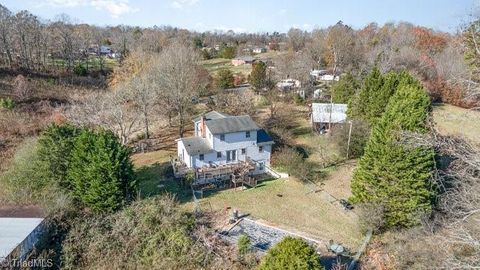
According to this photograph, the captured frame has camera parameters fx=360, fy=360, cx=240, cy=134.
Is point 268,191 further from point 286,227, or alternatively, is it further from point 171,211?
point 171,211

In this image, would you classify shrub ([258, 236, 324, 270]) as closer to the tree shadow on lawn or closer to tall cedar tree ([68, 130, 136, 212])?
tall cedar tree ([68, 130, 136, 212])

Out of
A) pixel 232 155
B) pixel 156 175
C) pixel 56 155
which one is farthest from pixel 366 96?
pixel 56 155

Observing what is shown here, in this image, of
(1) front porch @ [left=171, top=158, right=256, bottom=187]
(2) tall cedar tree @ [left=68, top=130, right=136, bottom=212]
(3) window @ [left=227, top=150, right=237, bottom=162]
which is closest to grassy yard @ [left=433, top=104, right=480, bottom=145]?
(1) front porch @ [left=171, top=158, right=256, bottom=187]

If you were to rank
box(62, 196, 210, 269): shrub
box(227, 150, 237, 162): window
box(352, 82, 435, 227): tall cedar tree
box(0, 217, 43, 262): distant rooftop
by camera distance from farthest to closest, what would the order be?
box(227, 150, 237, 162): window → box(352, 82, 435, 227): tall cedar tree → box(62, 196, 210, 269): shrub → box(0, 217, 43, 262): distant rooftop

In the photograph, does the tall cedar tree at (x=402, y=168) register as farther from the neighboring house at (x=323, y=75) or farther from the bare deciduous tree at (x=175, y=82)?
the neighboring house at (x=323, y=75)

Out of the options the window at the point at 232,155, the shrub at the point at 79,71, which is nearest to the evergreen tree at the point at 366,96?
the window at the point at 232,155

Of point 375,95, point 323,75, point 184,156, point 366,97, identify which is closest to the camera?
point 184,156

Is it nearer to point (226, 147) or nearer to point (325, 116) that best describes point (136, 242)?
point (226, 147)
